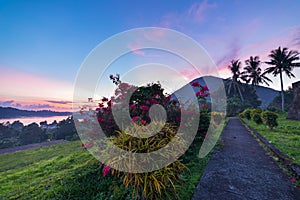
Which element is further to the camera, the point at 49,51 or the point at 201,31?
the point at 201,31

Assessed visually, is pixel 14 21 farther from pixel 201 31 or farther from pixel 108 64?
pixel 201 31

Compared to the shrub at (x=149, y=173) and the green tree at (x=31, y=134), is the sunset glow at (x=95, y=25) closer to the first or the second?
the shrub at (x=149, y=173)

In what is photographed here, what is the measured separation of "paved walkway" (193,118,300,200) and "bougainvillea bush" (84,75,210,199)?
517 millimetres

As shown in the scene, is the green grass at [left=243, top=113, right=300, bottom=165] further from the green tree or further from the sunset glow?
the green tree

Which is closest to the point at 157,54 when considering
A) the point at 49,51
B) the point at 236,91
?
the point at 49,51

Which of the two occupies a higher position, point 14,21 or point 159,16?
point 159,16

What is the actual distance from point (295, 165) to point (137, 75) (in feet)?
12.5

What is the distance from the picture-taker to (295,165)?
286 centimetres

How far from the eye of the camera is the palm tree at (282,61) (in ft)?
79.9

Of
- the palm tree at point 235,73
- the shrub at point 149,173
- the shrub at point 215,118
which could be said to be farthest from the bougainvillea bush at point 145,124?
the palm tree at point 235,73

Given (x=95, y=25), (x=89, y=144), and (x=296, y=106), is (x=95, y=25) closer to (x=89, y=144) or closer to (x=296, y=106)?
(x=89, y=144)

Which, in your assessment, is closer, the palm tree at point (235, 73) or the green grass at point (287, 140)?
the green grass at point (287, 140)

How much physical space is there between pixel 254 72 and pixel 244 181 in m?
35.8

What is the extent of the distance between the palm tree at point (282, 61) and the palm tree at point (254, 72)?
4.46 metres
